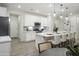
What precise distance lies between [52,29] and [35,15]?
440 mm

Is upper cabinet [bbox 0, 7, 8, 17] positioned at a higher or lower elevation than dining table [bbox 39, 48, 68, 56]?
higher

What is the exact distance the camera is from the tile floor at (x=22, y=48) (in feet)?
8.60

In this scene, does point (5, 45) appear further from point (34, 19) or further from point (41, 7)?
point (41, 7)

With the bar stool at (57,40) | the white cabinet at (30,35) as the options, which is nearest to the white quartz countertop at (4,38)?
the white cabinet at (30,35)

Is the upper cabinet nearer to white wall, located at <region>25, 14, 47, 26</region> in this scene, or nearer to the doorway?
the doorway

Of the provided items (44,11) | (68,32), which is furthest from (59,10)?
(68,32)

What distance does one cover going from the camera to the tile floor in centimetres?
262

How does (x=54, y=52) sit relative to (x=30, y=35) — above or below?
below

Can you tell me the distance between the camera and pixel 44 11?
2623 mm

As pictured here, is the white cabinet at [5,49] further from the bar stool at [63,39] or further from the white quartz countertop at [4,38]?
the bar stool at [63,39]

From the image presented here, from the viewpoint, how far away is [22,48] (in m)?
2.64

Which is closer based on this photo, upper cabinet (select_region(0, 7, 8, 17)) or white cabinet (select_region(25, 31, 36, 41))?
upper cabinet (select_region(0, 7, 8, 17))

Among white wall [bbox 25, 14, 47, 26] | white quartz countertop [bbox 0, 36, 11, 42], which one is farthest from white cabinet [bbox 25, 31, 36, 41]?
white quartz countertop [bbox 0, 36, 11, 42]

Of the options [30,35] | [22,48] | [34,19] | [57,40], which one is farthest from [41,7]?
[22,48]
